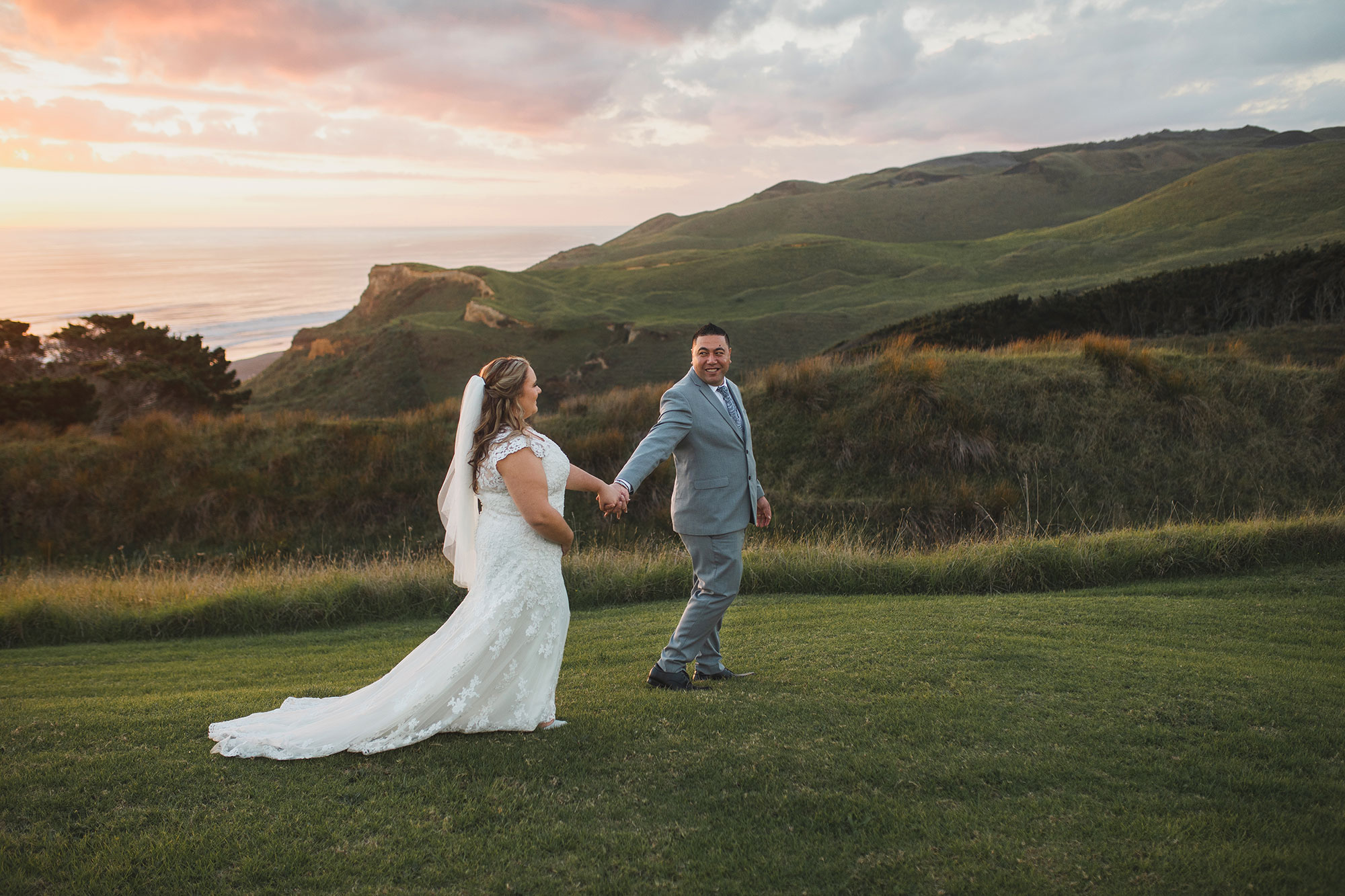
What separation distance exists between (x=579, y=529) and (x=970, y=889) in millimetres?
14111

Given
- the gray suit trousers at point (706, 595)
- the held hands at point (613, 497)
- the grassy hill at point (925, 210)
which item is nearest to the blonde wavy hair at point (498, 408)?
the held hands at point (613, 497)

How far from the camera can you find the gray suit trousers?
5453 millimetres

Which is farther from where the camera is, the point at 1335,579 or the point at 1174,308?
the point at 1174,308

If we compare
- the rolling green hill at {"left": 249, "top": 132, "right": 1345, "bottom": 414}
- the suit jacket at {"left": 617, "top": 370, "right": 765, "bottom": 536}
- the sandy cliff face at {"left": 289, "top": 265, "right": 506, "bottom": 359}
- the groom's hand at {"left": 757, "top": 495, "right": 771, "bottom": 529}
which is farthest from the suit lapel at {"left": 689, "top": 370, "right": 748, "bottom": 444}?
Result: the sandy cliff face at {"left": 289, "top": 265, "right": 506, "bottom": 359}

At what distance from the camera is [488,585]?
4.78m

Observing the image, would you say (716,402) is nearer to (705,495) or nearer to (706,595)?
(705,495)

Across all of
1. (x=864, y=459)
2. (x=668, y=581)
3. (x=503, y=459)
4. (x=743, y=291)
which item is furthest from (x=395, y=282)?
(x=503, y=459)

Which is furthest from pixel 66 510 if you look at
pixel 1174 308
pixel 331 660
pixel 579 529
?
pixel 1174 308

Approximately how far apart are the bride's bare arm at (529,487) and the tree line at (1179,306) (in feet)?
71.9

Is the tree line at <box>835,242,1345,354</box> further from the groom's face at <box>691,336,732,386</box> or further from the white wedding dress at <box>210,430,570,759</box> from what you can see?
the white wedding dress at <box>210,430,570,759</box>

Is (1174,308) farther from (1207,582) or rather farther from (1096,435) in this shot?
(1207,582)

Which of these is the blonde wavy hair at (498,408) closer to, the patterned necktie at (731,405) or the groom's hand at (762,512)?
the patterned necktie at (731,405)

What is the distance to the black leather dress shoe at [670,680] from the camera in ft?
17.7

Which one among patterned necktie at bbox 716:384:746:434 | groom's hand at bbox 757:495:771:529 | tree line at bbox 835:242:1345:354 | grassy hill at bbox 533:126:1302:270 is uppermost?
grassy hill at bbox 533:126:1302:270
